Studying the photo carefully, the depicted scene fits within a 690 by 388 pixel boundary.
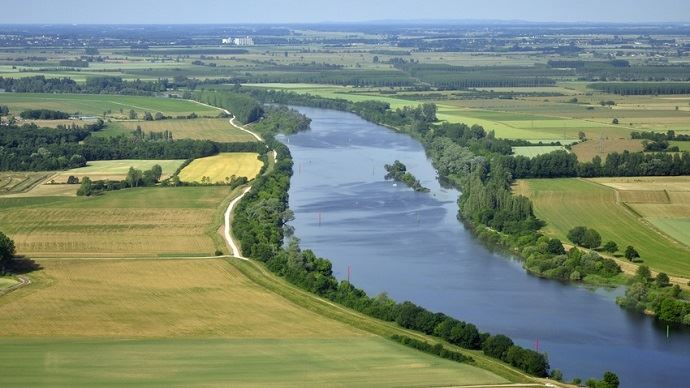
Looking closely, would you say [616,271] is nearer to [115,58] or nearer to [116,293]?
[116,293]

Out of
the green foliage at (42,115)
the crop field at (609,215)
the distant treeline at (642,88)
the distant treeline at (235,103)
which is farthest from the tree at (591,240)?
the distant treeline at (642,88)

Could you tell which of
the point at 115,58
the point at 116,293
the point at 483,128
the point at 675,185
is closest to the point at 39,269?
the point at 116,293

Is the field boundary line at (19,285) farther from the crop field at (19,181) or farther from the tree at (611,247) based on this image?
the tree at (611,247)

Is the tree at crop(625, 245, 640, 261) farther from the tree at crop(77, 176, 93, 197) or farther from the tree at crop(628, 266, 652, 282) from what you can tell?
the tree at crop(77, 176, 93, 197)

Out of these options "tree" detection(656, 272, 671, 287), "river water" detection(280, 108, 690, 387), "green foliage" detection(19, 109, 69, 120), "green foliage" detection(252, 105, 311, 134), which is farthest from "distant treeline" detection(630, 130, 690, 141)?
"green foliage" detection(19, 109, 69, 120)

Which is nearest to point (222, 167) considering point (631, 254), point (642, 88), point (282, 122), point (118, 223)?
point (118, 223)

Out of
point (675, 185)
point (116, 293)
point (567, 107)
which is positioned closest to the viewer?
point (116, 293)

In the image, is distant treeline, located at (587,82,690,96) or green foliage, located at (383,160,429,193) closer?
green foliage, located at (383,160,429,193)
